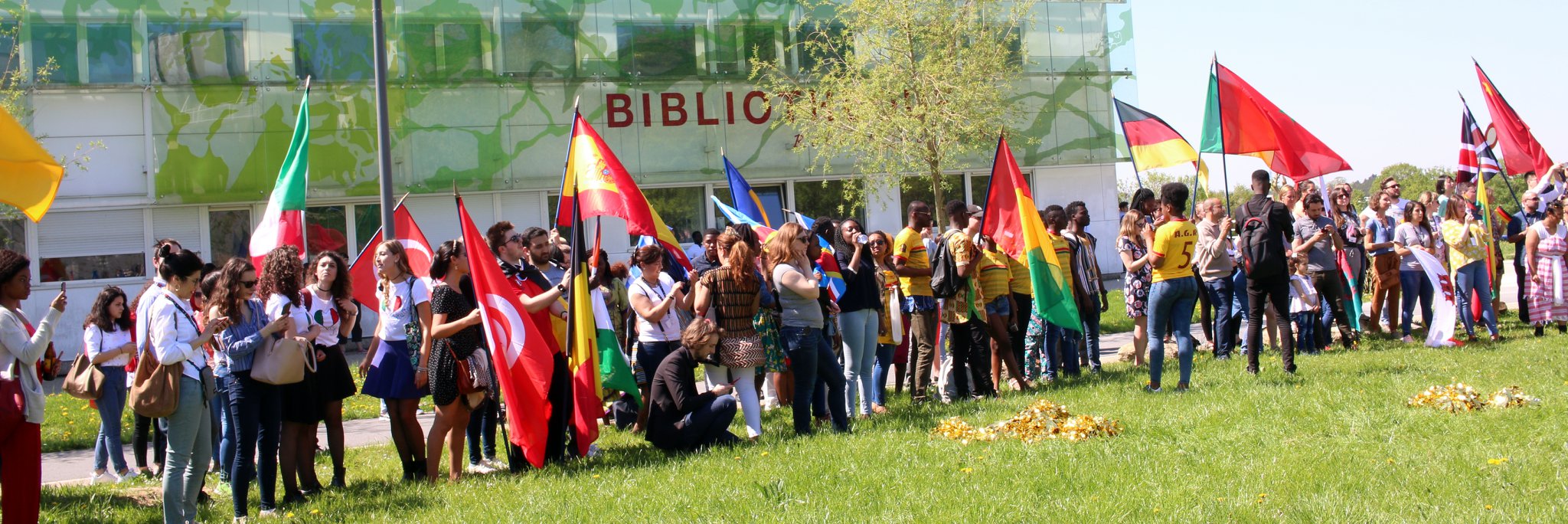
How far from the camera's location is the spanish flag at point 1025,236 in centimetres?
1038

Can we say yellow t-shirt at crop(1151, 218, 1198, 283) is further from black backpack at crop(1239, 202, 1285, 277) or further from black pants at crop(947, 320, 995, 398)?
black pants at crop(947, 320, 995, 398)

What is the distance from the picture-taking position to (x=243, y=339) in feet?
23.4

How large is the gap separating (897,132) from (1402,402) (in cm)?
1412

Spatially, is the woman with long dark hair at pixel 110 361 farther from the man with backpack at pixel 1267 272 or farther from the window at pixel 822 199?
the window at pixel 822 199

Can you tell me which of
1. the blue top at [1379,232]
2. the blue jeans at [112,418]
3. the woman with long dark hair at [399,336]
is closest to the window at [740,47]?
the blue top at [1379,232]

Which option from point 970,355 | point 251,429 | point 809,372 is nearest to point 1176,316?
point 970,355

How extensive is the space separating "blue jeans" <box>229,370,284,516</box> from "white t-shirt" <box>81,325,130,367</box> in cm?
239

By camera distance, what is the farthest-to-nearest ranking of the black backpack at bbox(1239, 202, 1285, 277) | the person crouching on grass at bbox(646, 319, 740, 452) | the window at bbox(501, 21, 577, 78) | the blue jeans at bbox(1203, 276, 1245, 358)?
the window at bbox(501, 21, 577, 78) → the blue jeans at bbox(1203, 276, 1245, 358) → the black backpack at bbox(1239, 202, 1285, 277) → the person crouching on grass at bbox(646, 319, 740, 452)

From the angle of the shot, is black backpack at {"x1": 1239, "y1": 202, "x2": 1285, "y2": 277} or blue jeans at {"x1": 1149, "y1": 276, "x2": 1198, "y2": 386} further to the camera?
black backpack at {"x1": 1239, "y1": 202, "x2": 1285, "y2": 277}

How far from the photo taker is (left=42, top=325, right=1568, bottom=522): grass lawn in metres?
6.12

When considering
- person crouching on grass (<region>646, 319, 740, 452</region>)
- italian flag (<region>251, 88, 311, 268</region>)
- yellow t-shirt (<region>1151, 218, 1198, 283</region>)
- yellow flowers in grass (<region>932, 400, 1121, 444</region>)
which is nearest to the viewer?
yellow flowers in grass (<region>932, 400, 1121, 444</region>)

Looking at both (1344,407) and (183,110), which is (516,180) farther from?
(1344,407)

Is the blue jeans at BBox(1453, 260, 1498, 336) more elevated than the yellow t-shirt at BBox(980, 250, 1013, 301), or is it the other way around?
the yellow t-shirt at BBox(980, 250, 1013, 301)

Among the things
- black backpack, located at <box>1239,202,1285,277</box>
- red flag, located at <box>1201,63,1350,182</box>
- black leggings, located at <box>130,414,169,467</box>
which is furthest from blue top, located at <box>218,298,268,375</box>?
red flag, located at <box>1201,63,1350,182</box>
